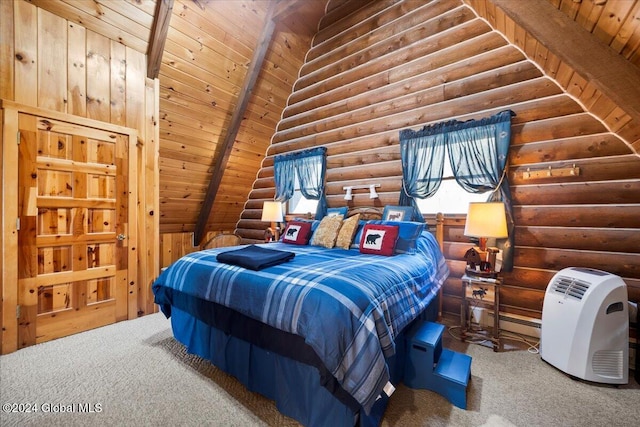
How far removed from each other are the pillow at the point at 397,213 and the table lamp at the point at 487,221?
0.72 meters

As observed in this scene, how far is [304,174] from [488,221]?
2.73 m

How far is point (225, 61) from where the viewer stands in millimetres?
3568

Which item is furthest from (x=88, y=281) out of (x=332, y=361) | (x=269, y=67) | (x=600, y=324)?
(x=600, y=324)

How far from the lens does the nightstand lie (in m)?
2.46

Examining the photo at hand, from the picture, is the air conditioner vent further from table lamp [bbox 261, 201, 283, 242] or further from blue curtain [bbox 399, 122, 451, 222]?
table lamp [bbox 261, 201, 283, 242]

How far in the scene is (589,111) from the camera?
240 cm

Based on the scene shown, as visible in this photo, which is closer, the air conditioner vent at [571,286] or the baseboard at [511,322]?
the air conditioner vent at [571,286]

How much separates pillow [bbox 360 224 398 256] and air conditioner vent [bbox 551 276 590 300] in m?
1.29

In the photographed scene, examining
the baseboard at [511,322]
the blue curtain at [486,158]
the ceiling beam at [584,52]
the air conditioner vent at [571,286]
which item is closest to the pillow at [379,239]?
the blue curtain at [486,158]

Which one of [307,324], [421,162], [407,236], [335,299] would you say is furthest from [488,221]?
[307,324]

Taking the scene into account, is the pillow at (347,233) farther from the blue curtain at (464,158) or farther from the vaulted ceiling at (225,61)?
the vaulted ceiling at (225,61)

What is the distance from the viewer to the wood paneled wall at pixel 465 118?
2369mm

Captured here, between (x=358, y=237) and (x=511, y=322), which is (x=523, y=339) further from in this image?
(x=358, y=237)

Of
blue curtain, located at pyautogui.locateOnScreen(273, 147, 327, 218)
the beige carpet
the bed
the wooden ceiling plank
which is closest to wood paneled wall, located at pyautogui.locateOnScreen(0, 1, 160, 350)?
the wooden ceiling plank
